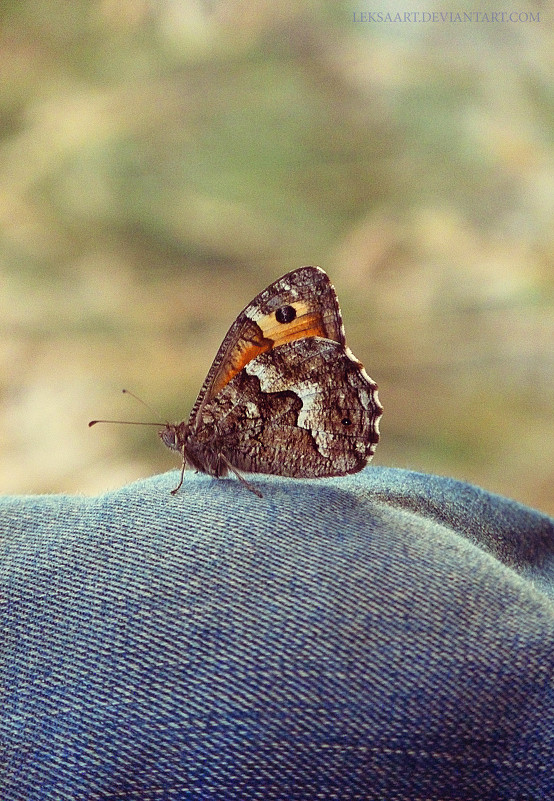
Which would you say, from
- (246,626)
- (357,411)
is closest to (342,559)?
(246,626)

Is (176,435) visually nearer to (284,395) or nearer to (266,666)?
(284,395)

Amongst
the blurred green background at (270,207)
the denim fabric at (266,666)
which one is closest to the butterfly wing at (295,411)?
the denim fabric at (266,666)

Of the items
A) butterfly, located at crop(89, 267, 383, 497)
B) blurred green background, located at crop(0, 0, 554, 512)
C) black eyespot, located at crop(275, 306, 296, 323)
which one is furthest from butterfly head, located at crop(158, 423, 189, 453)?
blurred green background, located at crop(0, 0, 554, 512)

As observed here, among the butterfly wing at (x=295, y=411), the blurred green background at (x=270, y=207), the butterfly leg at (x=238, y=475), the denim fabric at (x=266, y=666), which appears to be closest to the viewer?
the denim fabric at (x=266, y=666)

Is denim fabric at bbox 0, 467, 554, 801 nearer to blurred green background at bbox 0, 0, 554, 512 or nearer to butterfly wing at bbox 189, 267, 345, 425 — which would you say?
butterfly wing at bbox 189, 267, 345, 425

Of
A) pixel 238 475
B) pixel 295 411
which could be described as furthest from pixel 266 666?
pixel 295 411

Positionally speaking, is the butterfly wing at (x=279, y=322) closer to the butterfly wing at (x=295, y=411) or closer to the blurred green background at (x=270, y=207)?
the butterfly wing at (x=295, y=411)

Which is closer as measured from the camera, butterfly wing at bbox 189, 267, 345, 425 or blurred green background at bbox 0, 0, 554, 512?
butterfly wing at bbox 189, 267, 345, 425
